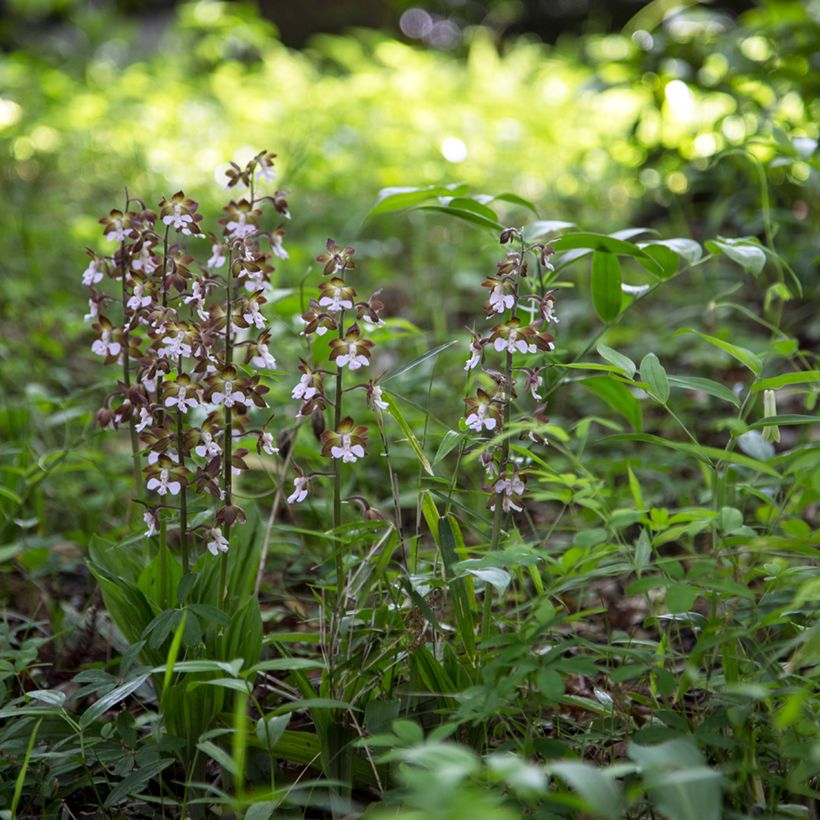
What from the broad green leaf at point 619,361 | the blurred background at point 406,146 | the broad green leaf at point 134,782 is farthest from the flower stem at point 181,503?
the broad green leaf at point 619,361

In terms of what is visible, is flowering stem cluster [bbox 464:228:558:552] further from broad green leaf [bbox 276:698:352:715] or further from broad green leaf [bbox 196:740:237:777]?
broad green leaf [bbox 196:740:237:777]

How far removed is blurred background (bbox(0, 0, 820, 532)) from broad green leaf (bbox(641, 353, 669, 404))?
22.0 inches

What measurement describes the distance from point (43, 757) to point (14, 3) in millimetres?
7514

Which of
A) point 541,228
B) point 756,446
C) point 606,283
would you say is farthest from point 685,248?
point 756,446

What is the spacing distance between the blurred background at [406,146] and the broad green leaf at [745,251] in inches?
8.3

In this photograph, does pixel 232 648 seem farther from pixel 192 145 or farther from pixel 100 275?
pixel 192 145

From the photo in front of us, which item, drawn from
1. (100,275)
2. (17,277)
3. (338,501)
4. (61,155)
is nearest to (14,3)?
(61,155)

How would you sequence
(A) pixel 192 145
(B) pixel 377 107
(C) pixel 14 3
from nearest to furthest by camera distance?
(A) pixel 192 145
(B) pixel 377 107
(C) pixel 14 3

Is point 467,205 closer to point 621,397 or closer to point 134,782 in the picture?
point 621,397

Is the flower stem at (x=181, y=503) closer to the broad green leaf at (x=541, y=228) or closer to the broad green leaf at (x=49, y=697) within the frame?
the broad green leaf at (x=49, y=697)

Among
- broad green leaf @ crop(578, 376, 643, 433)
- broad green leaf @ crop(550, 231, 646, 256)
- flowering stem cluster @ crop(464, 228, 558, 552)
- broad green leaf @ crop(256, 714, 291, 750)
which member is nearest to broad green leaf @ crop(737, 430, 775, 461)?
broad green leaf @ crop(578, 376, 643, 433)

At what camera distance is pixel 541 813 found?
117cm

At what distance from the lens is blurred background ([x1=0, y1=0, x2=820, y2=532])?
3186 millimetres

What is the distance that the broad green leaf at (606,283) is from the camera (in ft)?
5.88
